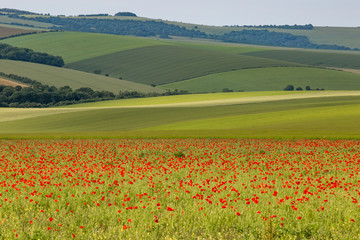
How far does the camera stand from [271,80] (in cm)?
14138

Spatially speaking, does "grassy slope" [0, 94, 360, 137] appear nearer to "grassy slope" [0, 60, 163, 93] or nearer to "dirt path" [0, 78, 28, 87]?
"dirt path" [0, 78, 28, 87]

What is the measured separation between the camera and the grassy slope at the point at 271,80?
13312 cm

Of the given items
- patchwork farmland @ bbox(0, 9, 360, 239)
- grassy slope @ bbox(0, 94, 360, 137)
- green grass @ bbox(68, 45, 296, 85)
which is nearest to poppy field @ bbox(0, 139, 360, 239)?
patchwork farmland @ bbox(0, 9, 360, 239)

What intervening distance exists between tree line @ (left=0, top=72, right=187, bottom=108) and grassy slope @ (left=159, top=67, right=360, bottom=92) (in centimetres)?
2528

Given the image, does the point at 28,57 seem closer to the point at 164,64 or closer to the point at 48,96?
the point at 164,64

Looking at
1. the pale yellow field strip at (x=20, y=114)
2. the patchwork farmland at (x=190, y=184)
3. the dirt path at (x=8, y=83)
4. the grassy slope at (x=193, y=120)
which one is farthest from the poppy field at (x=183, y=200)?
the dirt path at (x=8, y=83)

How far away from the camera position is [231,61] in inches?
6762

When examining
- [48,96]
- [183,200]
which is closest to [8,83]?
[48,96]

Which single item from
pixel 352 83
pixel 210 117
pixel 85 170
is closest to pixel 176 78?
pixel 352 83

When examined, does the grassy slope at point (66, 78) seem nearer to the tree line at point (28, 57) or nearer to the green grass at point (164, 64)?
the tree line at point (28, 57)

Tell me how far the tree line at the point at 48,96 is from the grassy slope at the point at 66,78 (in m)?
6.91

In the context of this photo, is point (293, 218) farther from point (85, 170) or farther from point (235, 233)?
point (85, 170)

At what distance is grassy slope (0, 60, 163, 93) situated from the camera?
124156mm

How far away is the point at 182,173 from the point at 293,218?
7.81m
